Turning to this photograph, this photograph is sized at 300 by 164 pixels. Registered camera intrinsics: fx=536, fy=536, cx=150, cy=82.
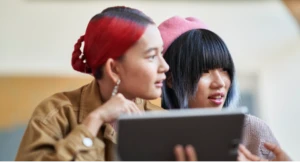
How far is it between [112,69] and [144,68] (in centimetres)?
5

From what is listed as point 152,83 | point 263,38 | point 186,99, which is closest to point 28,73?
point 263,38

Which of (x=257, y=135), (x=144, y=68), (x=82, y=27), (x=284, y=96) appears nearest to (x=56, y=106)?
(x=144, y=68)

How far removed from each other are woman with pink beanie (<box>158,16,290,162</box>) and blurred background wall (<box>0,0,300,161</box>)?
1.65 m

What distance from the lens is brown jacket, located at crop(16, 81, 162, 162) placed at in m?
0.78

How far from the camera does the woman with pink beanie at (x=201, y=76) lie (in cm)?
106

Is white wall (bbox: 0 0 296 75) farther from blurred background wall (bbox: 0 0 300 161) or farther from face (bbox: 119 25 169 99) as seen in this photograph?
face (bbox: 119 25 169 99)

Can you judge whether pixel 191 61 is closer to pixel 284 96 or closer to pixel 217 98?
pixel 217 98

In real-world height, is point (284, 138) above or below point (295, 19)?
below

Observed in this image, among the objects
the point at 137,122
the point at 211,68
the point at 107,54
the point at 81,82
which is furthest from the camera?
the point at 81,82

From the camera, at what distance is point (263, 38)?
2953mm

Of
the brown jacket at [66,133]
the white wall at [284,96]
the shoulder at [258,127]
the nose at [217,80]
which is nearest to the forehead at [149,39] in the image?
the brown jacket at [66,133]

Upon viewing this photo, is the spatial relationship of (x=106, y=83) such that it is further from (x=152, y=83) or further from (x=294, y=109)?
(x=294, y=109)

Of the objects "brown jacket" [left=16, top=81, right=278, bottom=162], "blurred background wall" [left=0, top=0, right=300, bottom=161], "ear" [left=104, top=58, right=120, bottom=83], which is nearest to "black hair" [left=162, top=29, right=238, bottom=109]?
"brown jacket" [left=16, top=81, right=278, bottom=162]

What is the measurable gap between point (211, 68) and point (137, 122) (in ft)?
1.26
